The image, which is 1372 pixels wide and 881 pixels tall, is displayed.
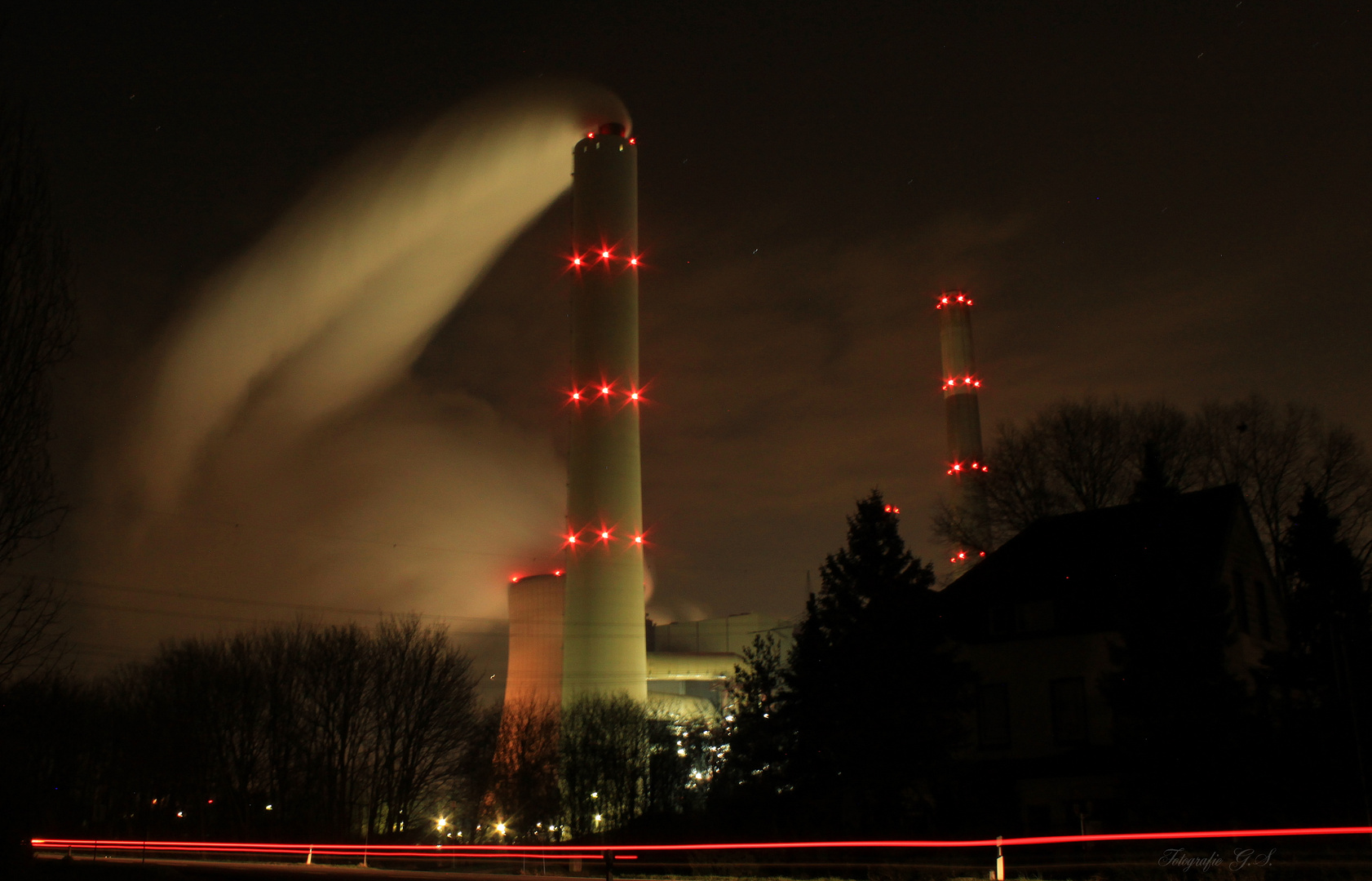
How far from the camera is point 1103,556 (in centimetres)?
3256

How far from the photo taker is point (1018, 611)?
3253cm

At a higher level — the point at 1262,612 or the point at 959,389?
the point at 959,389

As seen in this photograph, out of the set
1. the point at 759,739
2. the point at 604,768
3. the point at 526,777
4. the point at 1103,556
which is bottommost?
the point at 526,777

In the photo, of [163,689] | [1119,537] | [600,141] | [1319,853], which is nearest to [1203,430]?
[1119,537]

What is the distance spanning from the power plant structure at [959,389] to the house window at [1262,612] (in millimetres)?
37295

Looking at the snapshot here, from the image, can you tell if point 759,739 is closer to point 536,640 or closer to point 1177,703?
point 1177,703

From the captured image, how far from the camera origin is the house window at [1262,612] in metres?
32.5

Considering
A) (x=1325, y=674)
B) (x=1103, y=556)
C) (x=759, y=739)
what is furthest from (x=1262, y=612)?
(x=759, y=739)

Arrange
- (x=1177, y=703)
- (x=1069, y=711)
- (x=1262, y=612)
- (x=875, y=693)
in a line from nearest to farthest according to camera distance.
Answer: (x=1177, y=703) → (x=875, y=693) → (x=1069, y=711) → (x=1262, y=612)

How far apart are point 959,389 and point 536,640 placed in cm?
3183

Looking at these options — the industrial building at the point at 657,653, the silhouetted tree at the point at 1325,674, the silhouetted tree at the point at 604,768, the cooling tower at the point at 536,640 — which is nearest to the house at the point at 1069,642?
the silhouetted tree at the point at 1325,674

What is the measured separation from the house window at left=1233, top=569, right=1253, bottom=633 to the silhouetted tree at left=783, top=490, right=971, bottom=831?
7.77 m

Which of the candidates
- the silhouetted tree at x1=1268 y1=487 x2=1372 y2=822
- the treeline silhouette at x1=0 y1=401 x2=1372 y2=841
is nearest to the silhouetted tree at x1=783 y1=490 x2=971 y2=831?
the treeline silhouette at x1=0 y1=401 x2=1372 y2=841

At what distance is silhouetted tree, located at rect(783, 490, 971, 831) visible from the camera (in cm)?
2716
